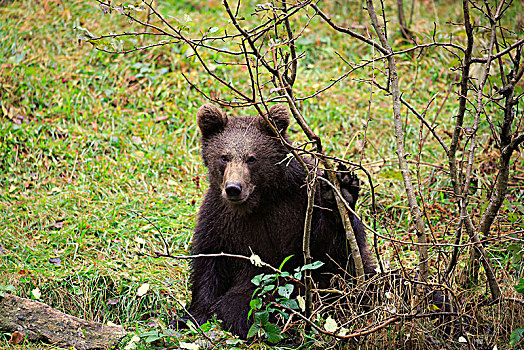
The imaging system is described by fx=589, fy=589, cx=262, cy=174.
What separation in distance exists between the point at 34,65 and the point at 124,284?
5.14 meters

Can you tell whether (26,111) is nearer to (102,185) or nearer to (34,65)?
(34,65)

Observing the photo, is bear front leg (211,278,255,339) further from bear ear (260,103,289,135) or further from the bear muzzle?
bear ear (260,103,289,135)

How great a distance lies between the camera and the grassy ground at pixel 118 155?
5.80 m

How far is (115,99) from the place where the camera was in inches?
358

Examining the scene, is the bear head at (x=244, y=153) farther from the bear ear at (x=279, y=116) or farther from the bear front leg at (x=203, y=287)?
the bear front leg at (x=203, y=287)

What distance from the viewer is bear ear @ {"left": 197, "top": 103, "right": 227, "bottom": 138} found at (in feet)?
16.8

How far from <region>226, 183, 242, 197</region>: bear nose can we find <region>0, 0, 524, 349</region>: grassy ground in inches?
44.9

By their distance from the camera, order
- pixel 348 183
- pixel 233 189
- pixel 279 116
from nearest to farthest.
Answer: pixel 348 183 → pixel 233 189 → pixel 279 116

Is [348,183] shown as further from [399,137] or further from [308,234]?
[308,234]

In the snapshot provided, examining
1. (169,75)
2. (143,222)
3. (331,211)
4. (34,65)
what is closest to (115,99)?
(169,75)

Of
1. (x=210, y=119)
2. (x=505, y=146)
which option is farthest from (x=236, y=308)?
(x=505, y=146)

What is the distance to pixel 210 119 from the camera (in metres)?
5.14

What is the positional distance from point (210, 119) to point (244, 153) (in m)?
0.48

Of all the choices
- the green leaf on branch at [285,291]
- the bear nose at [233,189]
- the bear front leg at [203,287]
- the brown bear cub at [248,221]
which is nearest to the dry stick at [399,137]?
the brown bear cub at [248,221]
